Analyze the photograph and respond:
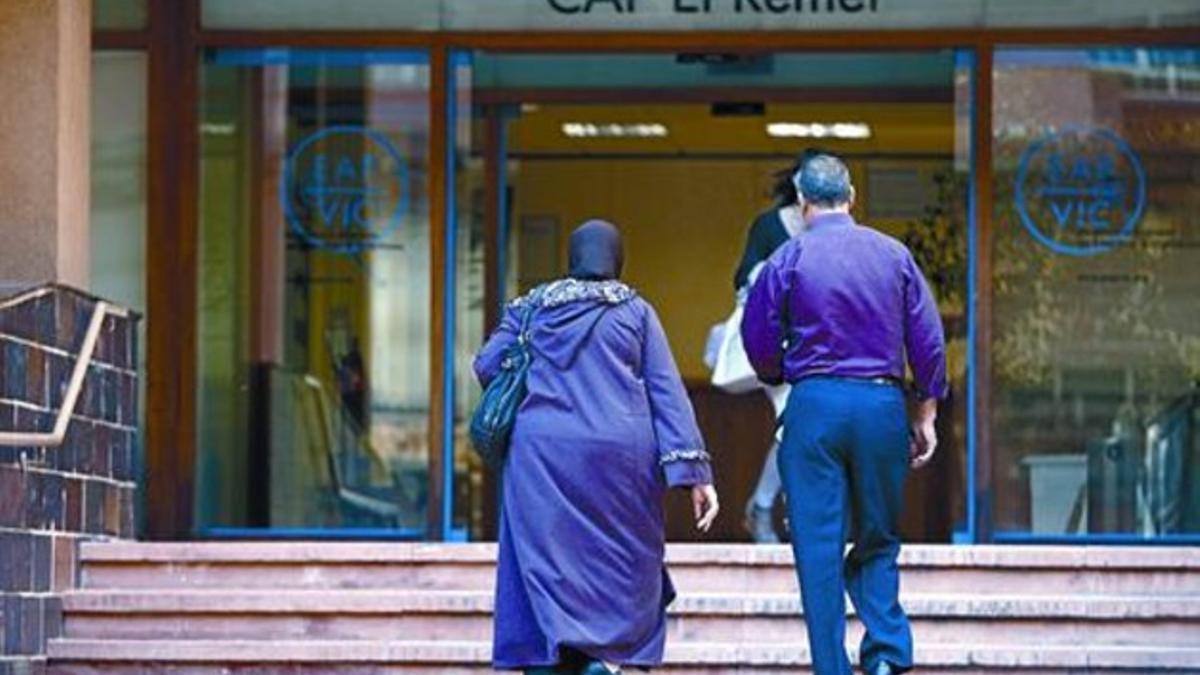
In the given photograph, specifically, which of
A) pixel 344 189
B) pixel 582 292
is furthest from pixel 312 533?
pixel 582 292

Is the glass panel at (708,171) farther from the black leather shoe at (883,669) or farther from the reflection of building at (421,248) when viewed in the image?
the black leather shoe at (883,669)

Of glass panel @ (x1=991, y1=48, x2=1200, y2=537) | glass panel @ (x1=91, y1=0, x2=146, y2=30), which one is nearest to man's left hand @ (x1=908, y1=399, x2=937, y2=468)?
glass panel @ (x1=991, y1=48, x2=1200, y2=537)

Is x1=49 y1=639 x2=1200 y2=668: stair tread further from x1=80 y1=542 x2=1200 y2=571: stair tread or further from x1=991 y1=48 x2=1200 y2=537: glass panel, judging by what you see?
x1=991 y1=48 x2=1200 y2=537: glass panel

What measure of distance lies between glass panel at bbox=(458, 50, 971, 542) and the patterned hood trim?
4.99 m

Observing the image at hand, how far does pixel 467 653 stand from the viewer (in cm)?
1233

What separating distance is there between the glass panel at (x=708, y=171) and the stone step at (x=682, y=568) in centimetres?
230

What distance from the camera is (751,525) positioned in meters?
15.4

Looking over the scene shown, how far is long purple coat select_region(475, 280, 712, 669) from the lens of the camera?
10234 mm

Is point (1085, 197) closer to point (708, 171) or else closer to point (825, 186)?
point (708, 171)

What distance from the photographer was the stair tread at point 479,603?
493 inches

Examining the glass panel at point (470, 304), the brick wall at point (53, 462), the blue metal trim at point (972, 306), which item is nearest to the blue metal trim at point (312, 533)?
the glass panel at point (470, 304)

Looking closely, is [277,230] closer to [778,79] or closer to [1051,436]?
[778,79]

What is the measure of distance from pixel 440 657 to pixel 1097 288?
4517mm

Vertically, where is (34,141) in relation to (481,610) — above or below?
above
